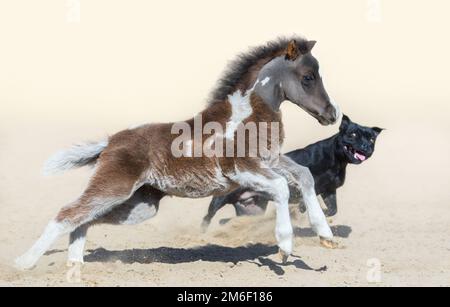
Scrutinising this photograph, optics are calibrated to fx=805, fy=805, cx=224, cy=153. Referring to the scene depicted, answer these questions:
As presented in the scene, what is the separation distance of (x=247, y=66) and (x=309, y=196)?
1.49 meters

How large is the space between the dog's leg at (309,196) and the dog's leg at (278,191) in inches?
14.7

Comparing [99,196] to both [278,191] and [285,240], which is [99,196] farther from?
[285,240]

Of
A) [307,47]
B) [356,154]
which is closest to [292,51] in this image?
[307,47]

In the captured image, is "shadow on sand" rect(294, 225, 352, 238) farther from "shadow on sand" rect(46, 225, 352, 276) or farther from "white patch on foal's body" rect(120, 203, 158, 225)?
"white patch on foal's body" rect(120, 203, 158, 225)

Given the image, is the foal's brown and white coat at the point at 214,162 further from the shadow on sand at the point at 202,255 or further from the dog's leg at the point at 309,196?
the shadow on sand at the point at 202,255

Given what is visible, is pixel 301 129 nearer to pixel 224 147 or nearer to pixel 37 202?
pixel 37 202

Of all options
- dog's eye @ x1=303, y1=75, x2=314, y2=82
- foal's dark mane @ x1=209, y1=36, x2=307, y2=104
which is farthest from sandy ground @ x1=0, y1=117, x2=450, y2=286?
dog's eye @ x1=303, y1=75, x2=314, y2=82

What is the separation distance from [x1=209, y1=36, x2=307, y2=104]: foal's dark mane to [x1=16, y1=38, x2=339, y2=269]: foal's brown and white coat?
0.4 inches

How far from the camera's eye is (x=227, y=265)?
8.22m

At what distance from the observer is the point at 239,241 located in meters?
9.83

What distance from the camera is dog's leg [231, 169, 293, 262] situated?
7.54m

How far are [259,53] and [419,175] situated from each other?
849 cm

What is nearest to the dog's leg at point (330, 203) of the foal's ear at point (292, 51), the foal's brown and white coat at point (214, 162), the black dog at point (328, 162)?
the black dog at point (328, 162)

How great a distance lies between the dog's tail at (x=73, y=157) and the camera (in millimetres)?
8062
